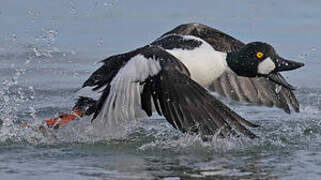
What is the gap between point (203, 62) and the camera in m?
8.99

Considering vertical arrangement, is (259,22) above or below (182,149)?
above

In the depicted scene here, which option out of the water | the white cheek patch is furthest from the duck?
the water

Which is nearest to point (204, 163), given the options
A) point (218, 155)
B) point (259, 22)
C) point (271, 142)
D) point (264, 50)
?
→ point (218, 155)

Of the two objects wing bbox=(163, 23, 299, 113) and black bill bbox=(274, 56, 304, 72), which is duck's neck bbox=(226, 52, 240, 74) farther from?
wing bbox=(163, 23, 299, 113)

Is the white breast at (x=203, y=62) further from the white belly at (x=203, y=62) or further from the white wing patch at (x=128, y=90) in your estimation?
the white wing patch at (x=128, y=90)

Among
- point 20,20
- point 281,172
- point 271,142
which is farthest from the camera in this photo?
point 20,20

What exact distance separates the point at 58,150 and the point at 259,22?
6.13 m

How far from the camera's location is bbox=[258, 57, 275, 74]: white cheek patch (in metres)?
9.01

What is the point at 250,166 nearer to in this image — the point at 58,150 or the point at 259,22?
the point at 58,150

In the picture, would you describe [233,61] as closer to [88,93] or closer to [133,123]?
[133,123]

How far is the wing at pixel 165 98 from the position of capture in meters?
7.79

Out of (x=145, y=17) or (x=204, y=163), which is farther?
(x=145, y=17)

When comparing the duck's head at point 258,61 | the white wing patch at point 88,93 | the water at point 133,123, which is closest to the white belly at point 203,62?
the duck's head at point 258,61

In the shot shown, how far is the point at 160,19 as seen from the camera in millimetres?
13867
